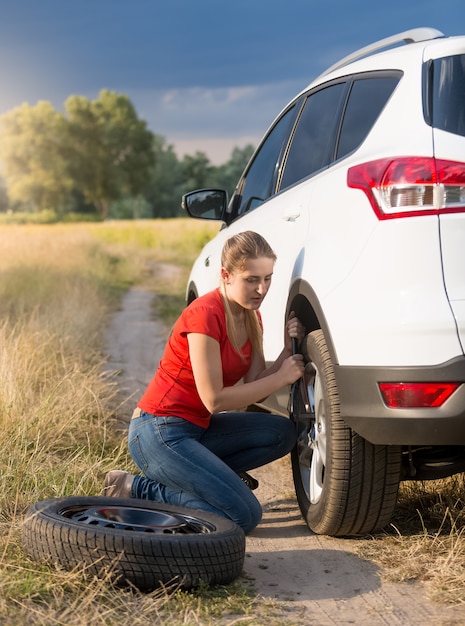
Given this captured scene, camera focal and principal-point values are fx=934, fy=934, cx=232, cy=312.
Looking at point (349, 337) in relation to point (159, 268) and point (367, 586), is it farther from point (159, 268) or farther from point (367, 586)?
point (159, 268)

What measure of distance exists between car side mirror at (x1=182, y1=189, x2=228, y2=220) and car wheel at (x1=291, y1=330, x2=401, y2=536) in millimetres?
1882

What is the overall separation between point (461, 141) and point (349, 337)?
0.79 meters

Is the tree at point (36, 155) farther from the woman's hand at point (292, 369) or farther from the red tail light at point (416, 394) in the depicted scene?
the red tail light at point (416, 394)

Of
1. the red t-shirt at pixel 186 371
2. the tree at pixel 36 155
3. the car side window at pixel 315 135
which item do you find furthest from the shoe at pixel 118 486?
the tree at pixel 36 155

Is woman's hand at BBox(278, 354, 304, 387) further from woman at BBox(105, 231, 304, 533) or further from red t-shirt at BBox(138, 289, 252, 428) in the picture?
red t-shirt at BBox(138, 289, 252, 428)

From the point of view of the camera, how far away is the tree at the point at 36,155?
Result: 8019cm

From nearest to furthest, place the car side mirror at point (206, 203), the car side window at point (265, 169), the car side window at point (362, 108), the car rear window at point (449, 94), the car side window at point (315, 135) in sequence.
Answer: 1. the car rear window at point (449, 94)
2. the car side window at point (362, 108)
3. the car side window at point (315, 135)
4. the car side window at point (265, 169)
5. the car side mirror at point (206, 203)

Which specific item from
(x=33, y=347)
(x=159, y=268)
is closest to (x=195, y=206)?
(x=33, y=347)

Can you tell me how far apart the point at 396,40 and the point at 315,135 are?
56 centimetres

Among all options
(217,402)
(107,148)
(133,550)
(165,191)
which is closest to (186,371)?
(217,402)

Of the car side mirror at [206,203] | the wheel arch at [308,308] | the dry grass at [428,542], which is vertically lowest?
the dry grass at [428,542]

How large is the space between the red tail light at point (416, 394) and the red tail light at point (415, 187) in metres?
0.58

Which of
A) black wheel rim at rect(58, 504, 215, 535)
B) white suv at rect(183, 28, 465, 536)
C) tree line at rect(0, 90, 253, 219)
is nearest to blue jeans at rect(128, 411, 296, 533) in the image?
white suv at rect(183, 28, 465, 536)

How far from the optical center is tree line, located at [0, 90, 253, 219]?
265 feet
